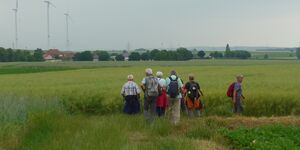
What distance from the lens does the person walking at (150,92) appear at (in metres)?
13.9

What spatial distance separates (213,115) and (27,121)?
23.7ft

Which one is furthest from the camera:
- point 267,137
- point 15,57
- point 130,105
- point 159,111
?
point 15,57

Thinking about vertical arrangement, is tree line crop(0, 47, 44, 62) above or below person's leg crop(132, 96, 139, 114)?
above

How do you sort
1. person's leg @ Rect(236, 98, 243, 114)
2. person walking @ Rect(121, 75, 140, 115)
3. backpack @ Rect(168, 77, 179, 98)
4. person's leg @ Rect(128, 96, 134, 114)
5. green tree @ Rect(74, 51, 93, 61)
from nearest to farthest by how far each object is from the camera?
backpack @ Rect(168, 77, 179, 98) → person walking @ Rect(121, 75, 140, 115) → person's leg @ Rect(128, 96, 134, 114) → person's leg @ Rect(236, 98, 243, 114) → green tree @ Rect(74, 51, 93, 61)

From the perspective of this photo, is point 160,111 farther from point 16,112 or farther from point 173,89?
point 16,112

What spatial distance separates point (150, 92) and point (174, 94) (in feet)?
2.54

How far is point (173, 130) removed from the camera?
516 inches

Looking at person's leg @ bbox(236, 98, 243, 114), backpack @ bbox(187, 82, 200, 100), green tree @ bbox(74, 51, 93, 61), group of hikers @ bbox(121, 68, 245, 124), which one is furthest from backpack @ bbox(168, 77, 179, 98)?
green tree @ bbox(74, 51, 93, 61)

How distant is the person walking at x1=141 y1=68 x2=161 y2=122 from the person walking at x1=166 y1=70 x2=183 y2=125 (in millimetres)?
410

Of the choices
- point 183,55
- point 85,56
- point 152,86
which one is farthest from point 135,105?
point 85,56

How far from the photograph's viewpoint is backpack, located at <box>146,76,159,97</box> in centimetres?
1393

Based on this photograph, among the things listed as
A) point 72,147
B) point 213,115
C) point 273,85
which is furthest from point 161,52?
point 72,147

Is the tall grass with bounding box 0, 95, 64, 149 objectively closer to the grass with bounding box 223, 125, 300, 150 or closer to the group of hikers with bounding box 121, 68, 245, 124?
the group of hikers with bounding box 121, 68, 245, 124

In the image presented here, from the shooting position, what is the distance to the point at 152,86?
45.6ft
